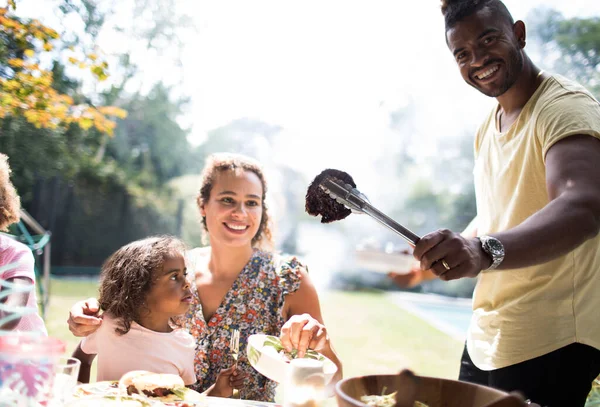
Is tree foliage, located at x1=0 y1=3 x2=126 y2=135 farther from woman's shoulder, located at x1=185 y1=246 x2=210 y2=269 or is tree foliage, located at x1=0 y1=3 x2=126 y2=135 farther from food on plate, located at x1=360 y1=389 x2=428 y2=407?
food on plate, located at x1=360 y1=389 x2=428 y2=407

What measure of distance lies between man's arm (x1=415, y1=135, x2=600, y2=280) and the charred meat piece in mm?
271

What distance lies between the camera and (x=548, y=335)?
4.16 ft

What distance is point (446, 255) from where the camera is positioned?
0.89 meters

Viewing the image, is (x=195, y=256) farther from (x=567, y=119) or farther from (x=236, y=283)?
(x=567, y=119)

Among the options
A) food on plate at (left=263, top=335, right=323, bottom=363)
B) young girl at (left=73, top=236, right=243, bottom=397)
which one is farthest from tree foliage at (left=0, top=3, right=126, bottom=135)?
food on plate at (left=263, top=335, right=323, bottom=363)

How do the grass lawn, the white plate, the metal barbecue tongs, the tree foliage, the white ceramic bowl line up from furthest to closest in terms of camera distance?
1. the grass lawn
2. the tree foliage
3. the white plate
4. the white ceramic bowl
5. the metal barbecue tongs

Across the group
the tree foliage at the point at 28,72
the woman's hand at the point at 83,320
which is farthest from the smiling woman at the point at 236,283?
the tree foliage at the point at 28,72

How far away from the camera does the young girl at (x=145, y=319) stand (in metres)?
1.41

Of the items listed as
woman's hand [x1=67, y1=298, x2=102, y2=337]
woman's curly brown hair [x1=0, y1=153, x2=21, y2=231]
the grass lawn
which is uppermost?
woman's curly brown hair [x1=0, y1=153, x2=21, y2=231]

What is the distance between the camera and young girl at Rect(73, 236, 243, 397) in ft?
4.64

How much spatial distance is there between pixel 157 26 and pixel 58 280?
5.09 metres

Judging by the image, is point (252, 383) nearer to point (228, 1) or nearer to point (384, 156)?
point (228, 1)

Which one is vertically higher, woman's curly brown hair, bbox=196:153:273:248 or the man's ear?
the man's ear

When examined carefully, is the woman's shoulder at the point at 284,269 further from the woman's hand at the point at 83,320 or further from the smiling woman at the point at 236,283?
the woman's hand at the point at 83,320
